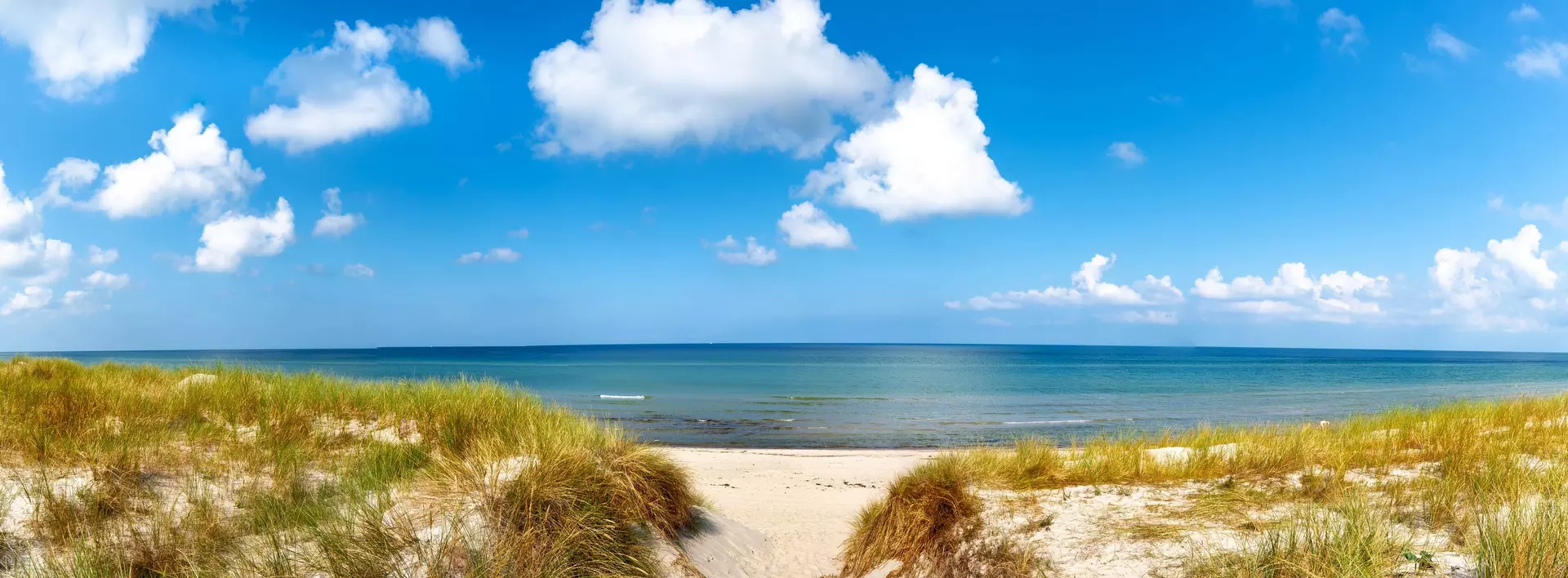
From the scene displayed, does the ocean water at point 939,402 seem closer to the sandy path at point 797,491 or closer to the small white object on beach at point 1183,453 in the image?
the sandy path at point 797,491

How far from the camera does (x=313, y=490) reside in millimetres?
6598

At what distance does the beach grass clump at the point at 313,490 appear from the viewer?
5.09 m

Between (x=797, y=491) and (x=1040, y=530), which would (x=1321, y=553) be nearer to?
(x=1040, y=530)

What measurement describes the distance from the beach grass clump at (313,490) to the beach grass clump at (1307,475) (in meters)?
3.36

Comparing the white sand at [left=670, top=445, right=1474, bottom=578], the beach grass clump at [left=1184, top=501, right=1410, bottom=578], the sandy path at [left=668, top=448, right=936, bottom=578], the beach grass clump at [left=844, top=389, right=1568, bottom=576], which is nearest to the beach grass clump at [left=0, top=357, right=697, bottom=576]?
the white sand at [left=670, top=445, right=1474, bottom=578]

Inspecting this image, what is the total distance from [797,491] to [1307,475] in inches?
376

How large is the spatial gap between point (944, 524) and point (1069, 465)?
2.26 m

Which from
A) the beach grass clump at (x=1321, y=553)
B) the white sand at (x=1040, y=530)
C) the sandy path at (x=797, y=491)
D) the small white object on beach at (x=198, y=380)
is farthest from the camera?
the small white object on beach at (x=198, y=380)

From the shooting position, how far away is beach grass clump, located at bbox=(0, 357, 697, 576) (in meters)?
5.09

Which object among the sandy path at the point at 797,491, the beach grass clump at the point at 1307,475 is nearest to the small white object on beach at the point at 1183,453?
the beach grass clump at the point at 1307,475

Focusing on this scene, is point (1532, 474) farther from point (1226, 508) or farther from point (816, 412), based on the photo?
point (816, 412)

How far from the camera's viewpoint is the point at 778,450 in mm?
23453

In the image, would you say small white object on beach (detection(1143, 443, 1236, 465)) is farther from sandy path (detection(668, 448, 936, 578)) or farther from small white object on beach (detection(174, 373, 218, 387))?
small white object on beach (detection(174, 373, 218, 387))

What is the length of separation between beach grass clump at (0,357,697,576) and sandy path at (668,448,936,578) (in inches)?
69.3
